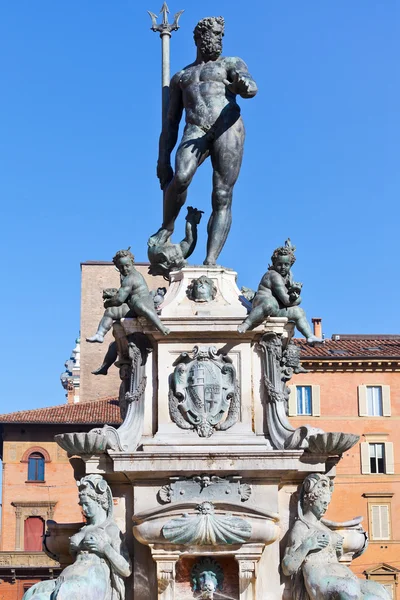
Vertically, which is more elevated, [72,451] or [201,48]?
[201,48]

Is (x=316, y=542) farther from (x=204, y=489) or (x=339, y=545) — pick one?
(x=204, y=489)

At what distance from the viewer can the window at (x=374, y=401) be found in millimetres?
50875

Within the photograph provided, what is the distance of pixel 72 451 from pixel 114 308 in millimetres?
1647

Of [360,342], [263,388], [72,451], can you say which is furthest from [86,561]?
[360,342]

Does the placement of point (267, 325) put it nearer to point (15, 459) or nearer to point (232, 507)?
point (232, 507)

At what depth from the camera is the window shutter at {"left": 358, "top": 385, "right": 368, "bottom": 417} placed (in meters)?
50.8

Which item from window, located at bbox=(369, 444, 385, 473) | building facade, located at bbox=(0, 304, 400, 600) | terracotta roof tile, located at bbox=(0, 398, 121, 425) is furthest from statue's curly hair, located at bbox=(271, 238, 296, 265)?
terracotta roof tile, located at bbox=(0, 398, 121, 425)

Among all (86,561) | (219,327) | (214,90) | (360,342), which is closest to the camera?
(86,561)

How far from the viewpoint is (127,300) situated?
14.0 meters

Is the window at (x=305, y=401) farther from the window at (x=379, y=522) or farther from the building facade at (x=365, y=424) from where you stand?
the window at (x=379, y=522)

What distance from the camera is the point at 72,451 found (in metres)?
13.4

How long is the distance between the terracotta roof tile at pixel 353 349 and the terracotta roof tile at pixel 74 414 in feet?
27.8

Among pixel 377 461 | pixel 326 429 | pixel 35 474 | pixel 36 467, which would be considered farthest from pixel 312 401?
pixel 35 474

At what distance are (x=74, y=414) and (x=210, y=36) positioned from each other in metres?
41.1
